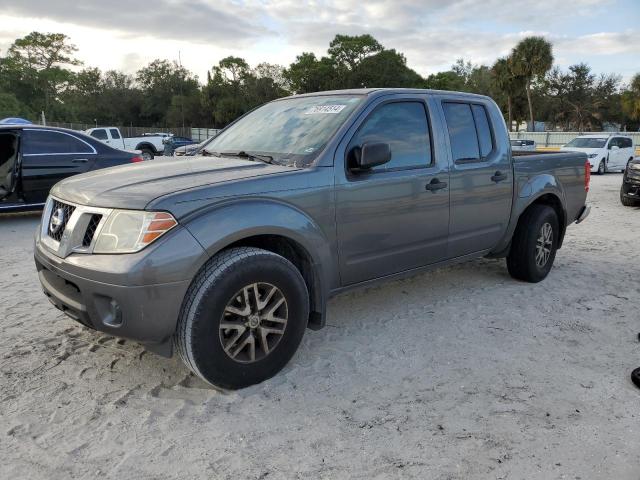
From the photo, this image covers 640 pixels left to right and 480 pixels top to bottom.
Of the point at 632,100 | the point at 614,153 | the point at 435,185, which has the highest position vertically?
the point at 632,100

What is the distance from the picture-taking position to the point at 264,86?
57.3 metres

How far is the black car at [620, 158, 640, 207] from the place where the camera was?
35.6ft

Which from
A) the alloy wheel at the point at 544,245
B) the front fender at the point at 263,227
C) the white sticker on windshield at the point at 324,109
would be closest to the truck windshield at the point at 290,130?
the white sticker on windshield at the point at 324,109

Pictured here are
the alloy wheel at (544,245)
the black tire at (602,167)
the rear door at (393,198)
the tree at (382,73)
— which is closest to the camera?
the rear door at (393,198)

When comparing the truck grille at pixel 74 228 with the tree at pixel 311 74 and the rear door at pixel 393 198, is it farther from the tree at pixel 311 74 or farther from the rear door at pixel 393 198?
the tree at pixel 311 74

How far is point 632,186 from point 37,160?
11.3 metres

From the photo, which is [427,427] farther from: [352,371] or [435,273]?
[435,273]

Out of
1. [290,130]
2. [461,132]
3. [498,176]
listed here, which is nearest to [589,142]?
[498,176]

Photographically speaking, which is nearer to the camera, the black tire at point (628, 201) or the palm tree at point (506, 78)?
the black tire at point (628, 201)

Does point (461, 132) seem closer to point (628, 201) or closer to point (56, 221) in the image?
→ point (56, 221)

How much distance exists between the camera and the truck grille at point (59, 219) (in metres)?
3.11

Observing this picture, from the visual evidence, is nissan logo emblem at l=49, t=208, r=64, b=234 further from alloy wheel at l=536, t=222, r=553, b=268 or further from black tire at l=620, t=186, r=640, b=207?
black tire at l=620, t=186, r=640, b=207

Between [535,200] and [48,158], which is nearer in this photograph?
[535,200]

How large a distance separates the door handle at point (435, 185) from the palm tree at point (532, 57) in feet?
155
